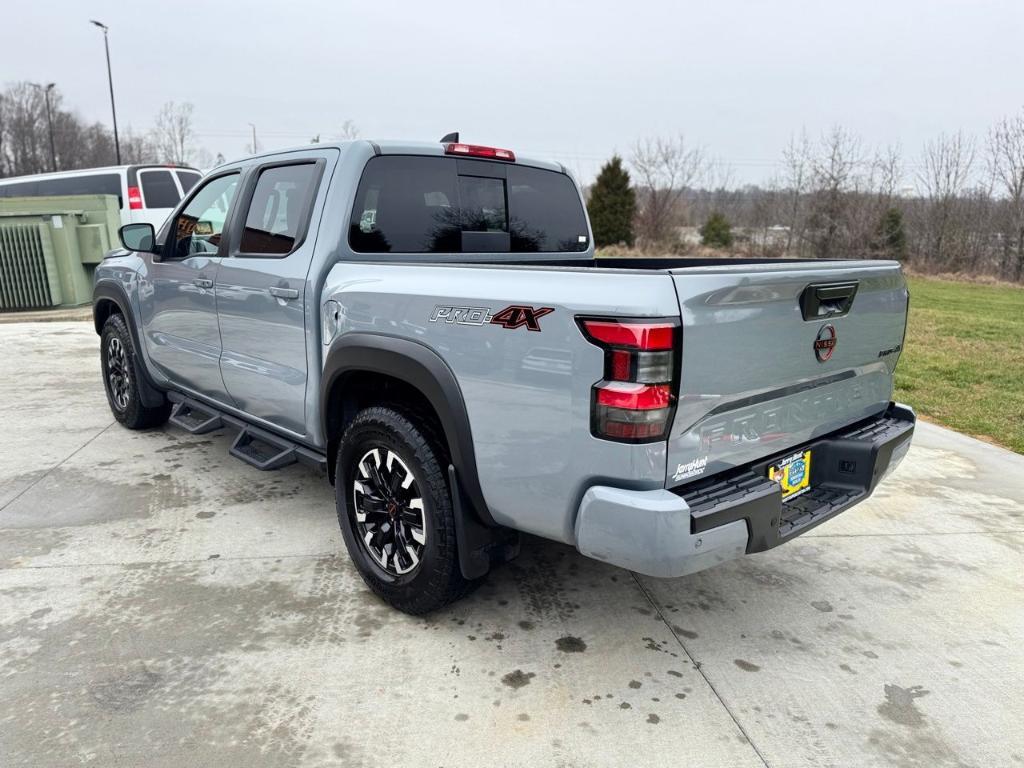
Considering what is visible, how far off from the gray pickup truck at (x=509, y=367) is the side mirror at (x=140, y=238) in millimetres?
415

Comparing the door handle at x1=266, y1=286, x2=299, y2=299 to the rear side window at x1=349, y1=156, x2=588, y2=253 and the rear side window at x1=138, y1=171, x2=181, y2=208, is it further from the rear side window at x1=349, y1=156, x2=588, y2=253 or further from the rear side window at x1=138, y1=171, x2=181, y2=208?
the rear side window at x1=138, y1=171, x2=181, y2=208

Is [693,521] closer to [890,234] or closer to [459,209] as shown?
[459,209]

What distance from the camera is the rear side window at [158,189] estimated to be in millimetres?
13273

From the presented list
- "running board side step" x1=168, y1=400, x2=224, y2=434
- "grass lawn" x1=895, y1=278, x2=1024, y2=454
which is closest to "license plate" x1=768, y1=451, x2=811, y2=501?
"running board side step" x1=168, y1=400, x2=224, y2=434

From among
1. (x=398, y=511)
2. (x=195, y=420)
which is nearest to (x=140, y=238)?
(x=195, y=420)

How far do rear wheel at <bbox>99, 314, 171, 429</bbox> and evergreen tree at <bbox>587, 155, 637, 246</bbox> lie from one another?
27.2 metres

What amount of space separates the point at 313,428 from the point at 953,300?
16997mm

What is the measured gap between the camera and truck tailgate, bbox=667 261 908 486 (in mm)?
A: 2225

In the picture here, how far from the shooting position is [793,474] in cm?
277

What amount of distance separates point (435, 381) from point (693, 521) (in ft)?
3.34

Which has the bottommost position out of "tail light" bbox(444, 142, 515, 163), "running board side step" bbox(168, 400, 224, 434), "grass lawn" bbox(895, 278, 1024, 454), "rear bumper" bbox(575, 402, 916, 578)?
Result: "grass lawn" bbox(895, 278, 1024, 454)

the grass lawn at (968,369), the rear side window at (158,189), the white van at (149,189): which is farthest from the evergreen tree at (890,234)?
the rear side window at (158,189)

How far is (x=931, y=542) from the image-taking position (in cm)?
386

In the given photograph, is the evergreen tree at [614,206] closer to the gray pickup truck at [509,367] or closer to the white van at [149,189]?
the white van at [149,189]
